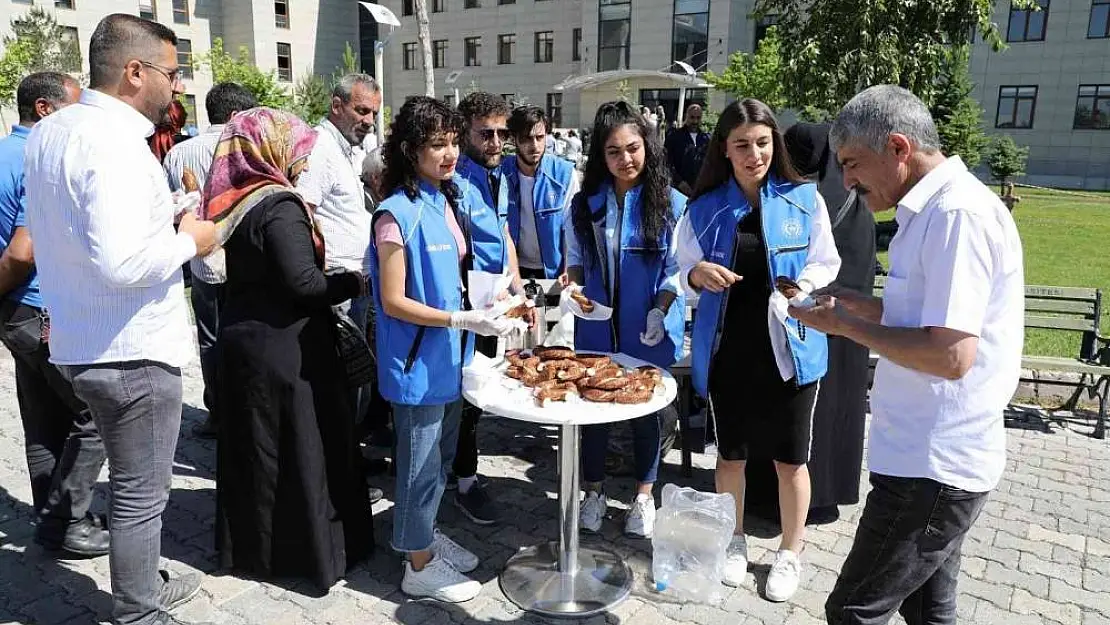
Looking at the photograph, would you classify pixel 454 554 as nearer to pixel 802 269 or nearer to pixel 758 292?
pixel 758 292

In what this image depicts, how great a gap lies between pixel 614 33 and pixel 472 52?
34.0ft

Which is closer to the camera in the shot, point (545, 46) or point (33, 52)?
point (33, 52)

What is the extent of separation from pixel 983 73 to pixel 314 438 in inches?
1567

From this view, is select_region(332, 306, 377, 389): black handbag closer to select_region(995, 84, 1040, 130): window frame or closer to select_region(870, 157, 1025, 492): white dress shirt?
select_region(870, 157, 1025, 492): white dress shirt

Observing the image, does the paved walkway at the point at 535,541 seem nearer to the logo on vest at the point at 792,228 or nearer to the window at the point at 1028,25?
the logo on vest at the point at 792,228

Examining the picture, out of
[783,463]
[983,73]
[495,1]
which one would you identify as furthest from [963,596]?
[495,1]

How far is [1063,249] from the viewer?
43.0 ft

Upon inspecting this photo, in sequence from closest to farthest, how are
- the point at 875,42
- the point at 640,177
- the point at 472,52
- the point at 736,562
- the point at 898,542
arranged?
the point at 898,542 < the point at 736,562 < the point at 640,177 < the point at 875,42 < the point at 472,52

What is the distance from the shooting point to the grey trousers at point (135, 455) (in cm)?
244

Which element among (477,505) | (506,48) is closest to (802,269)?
(477,505)

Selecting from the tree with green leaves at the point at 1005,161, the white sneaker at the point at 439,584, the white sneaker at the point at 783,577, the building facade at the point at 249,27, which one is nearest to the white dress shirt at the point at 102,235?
the white sneaker at the point at 439,584

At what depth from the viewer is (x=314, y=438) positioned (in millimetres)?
3086

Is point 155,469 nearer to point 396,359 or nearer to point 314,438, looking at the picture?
point 314,438

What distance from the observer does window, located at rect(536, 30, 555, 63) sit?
43375 millimetres
